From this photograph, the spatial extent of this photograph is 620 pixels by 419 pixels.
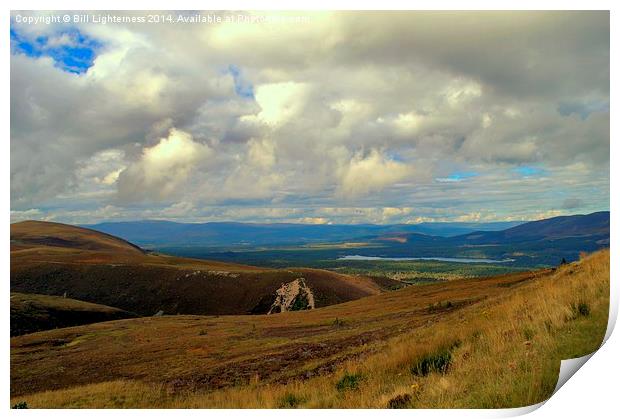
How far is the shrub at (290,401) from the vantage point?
42.5 ft

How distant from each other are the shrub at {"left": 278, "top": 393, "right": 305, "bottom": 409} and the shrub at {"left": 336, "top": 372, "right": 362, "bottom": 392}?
1250 millimetres

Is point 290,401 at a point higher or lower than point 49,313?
higher

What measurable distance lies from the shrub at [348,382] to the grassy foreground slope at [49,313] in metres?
51.6

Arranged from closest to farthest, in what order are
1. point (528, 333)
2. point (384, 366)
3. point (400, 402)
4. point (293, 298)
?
point (400, 402) < point (528, 333) < point (384, 366) < point (293, 298)

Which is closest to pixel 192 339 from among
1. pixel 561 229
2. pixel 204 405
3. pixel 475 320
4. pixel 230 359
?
pixel 230 359

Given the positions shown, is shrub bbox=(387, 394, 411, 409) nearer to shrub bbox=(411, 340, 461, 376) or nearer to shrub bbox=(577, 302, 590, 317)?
shrub bbox=(411, 340, 461, 376)

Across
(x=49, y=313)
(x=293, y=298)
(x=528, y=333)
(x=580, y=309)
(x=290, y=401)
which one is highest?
(x=580, y=309)

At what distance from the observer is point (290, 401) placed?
13.1 m

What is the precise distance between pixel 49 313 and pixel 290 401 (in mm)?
56373

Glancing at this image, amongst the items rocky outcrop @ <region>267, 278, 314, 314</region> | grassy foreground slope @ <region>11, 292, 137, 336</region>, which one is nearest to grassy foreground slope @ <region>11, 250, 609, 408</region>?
grassy foreground slope @ <region>11, 292, 137, 336</region>

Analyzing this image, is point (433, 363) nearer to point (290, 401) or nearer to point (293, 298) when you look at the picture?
point (290, 401)

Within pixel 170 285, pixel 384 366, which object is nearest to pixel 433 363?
pixel 384 366

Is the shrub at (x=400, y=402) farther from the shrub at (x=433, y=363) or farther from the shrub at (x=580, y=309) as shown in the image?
the shrub at (x=580, y=309)

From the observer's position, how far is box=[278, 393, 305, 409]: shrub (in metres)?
13.0
